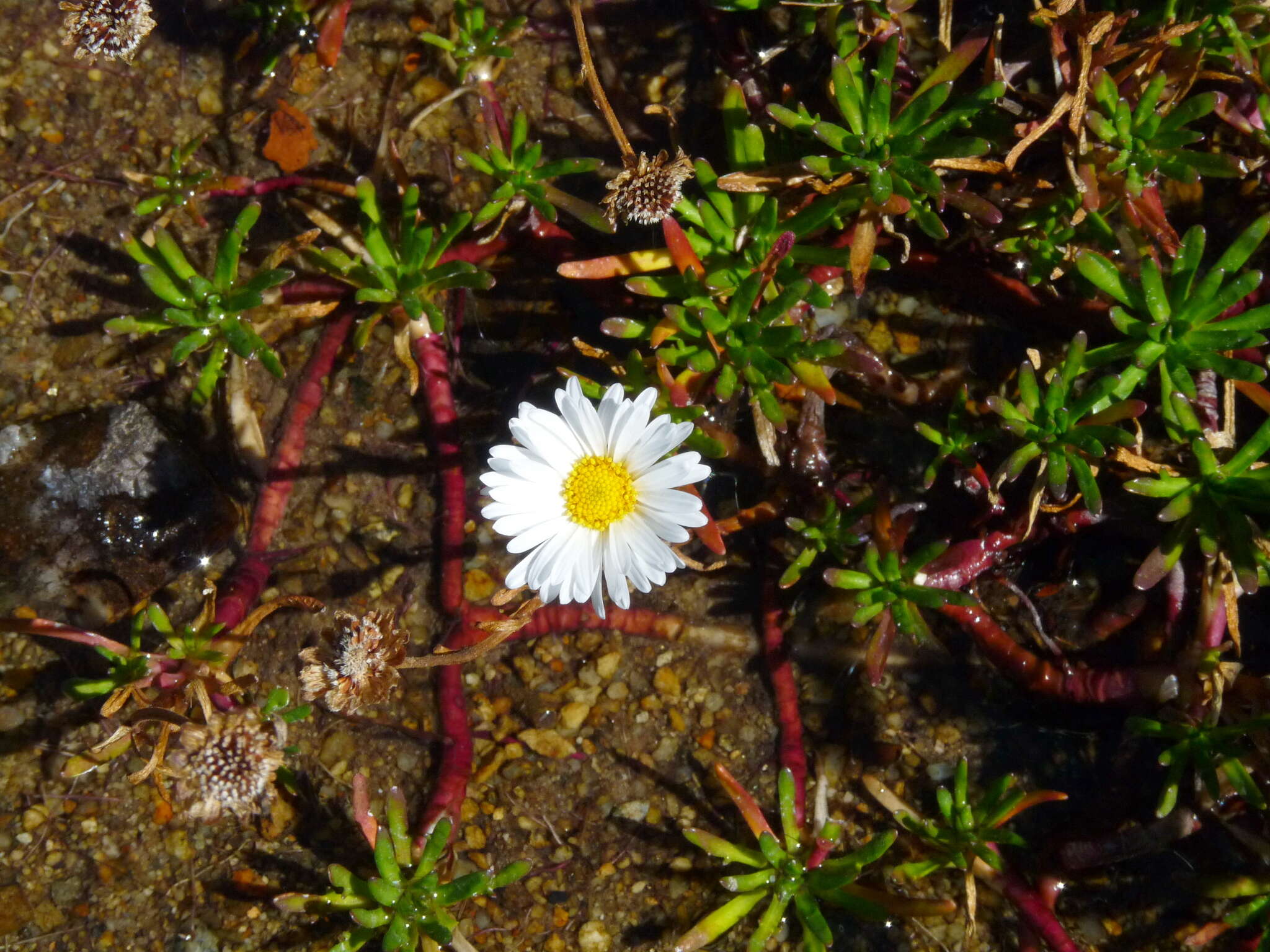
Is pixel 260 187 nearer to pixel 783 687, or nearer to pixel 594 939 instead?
pixel 783 687

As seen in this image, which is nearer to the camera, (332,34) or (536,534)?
(536,534)

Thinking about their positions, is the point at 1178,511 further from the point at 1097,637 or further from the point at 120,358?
the point at 120,358

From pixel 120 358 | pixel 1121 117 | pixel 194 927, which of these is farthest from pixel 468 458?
pixel 1121 117

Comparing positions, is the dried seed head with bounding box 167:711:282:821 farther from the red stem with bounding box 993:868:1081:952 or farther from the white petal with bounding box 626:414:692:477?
the red stem with bounding box 993:868:1081:952

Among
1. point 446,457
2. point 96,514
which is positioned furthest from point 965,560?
point 96,514

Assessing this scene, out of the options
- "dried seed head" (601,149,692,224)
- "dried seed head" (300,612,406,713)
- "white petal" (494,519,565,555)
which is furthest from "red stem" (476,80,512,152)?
"dried seed head" (300,612,406,713)

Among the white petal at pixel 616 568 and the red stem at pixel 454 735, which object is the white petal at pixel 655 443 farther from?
the red stem at pixel 454 735
